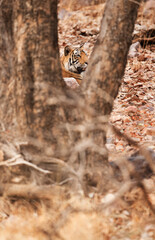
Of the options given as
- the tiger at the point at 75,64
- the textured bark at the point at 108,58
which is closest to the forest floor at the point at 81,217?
the textured bark at the point at 108,58

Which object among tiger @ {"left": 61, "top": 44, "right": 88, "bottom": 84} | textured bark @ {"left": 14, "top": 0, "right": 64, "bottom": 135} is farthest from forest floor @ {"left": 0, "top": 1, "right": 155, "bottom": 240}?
tiger @ {"left": 61, "top": 44, "right": 88, "bottom": 84}

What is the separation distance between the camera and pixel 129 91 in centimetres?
491

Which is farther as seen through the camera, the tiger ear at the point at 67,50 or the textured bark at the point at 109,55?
the tiger ear at the point at 67,50

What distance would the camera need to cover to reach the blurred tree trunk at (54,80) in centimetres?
190

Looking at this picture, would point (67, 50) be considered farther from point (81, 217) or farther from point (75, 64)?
point (81, 217)

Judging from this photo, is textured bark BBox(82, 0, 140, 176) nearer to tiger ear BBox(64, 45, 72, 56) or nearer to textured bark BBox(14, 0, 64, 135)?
textured bark BBox(14, 0, 64, 135)

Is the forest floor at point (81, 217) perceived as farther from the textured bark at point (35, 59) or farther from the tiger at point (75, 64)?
the tiger at point (75, 64)

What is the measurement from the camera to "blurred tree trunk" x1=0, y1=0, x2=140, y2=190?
6.24 feet

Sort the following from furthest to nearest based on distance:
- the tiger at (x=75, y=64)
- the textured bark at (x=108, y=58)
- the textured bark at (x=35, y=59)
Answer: the tiger at (x=75, y=64), the textured bark at (x=108, y=58), the textured bark at (x=35, y=59)

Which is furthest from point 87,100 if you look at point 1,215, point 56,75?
point 1,215

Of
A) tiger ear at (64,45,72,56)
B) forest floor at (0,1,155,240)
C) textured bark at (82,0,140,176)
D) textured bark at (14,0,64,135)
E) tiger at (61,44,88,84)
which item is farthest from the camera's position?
tiger ear at (64,45,72,56)

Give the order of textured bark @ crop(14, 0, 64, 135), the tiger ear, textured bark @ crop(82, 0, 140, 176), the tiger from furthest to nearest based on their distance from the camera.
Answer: the tiger ear
the tiger
textured bark @ crop(82, 0, 140, 176)
textured bark @ crop(14, 0, 64, 135)

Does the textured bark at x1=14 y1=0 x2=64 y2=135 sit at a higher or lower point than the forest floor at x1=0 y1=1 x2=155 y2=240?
higher

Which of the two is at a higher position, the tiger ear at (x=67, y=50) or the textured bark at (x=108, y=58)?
the textured bark at (x=108, y=58)
